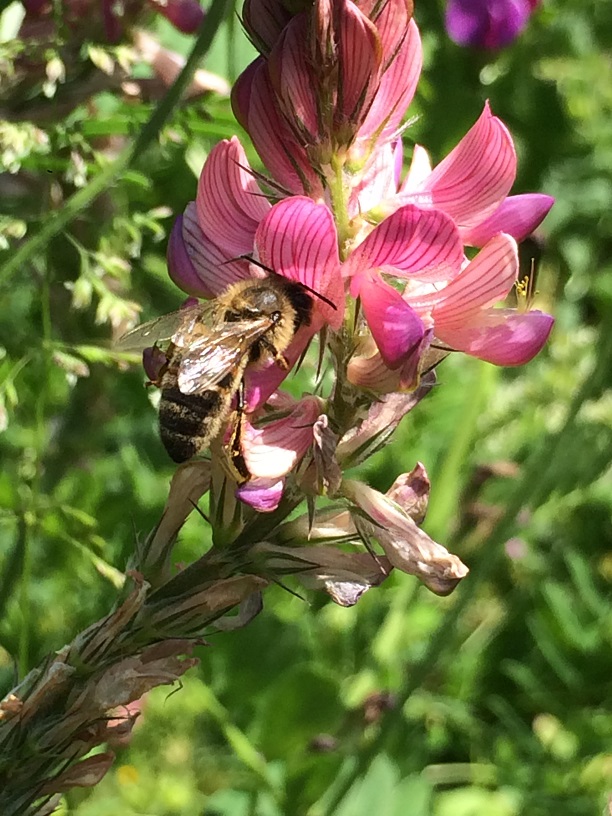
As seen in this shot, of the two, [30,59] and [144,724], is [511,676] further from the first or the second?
[30,59]

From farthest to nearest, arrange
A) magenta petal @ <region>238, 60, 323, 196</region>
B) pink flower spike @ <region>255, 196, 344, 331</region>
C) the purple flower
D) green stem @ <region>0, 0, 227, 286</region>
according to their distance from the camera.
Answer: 1. the purple flower
2. green stem @ <region>0, 0, 227, 286</region>
3. magenta petal @ <region>238, 60, 323, 196</region>
4. pink flower spike @ <region>255, 196, 344, 331</region>

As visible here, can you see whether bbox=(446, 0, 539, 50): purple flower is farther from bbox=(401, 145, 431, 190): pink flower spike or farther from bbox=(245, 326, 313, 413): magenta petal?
bbox=(245, 326, 313, 413): magenta petal

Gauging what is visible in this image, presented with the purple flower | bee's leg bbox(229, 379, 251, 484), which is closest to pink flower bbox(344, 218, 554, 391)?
bee's leg bbox(229, 379, 251, 484)

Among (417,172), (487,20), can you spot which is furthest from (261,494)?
(487,20)

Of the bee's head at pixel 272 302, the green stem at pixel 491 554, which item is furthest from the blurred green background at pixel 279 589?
the bee's head at pixel 272 302

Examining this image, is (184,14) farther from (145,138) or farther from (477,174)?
(477,174)
